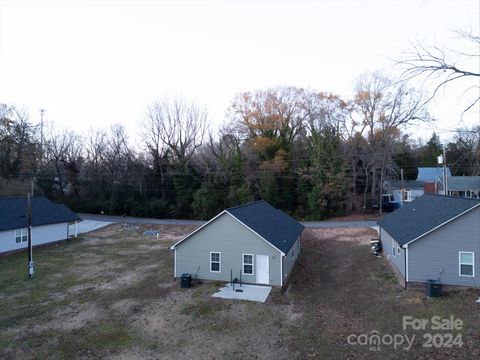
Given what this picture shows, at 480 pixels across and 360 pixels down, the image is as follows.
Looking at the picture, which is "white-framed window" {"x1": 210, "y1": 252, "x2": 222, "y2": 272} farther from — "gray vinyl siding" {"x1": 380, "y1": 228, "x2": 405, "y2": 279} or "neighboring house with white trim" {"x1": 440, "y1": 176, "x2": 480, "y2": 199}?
"neighboring house with white trim" {"x1": 440, "y1": 176, "x2": 480, "y2": 199}

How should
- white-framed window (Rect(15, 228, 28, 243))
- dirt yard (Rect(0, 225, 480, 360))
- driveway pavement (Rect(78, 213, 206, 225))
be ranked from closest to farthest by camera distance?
1. dirt yard (Rect(0, 225, 480, 360))
2. white-framed window (Rect(15, 228, 28, 243))
3. driveway pavement (Rect(78, 213, 206, 225))

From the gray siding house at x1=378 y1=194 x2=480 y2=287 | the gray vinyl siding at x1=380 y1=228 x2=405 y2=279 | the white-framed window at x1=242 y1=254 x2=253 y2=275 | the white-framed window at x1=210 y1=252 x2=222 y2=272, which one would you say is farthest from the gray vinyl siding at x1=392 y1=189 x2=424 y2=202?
the white-framed window at x1=210 y1=252 x2=222 y2=272

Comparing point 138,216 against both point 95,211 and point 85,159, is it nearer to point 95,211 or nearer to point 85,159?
point 95,211

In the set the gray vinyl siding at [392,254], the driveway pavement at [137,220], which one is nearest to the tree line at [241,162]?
the driveway pavement at [137,220]

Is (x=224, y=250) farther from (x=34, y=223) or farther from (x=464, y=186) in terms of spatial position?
(x=464, y=186)

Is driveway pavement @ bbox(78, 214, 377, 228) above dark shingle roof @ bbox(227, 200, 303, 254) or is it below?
below

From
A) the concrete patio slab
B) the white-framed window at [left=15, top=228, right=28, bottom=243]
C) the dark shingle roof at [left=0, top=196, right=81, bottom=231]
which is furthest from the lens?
the white-framed window at [left=15, top=228, right=28, bottom=243]

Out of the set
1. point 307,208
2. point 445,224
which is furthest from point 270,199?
point 445,224
